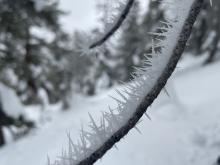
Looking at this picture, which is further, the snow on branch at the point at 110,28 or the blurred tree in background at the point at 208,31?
the blurred tree in background at the point at 208,31

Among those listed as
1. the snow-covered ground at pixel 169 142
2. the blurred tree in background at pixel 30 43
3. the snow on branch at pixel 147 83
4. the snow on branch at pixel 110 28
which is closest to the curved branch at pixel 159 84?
the snow on branch at pixel 147 83

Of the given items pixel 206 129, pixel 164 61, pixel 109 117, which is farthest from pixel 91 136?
pixel 206 129

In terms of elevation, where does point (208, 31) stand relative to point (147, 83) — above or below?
above

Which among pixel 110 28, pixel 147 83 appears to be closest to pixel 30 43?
pixel 110 28

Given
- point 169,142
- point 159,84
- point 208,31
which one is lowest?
point 159,84

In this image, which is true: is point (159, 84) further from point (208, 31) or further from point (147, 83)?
point (208, 31)

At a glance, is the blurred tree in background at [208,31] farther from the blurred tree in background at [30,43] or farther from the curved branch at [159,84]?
the curved branch at [159,84]

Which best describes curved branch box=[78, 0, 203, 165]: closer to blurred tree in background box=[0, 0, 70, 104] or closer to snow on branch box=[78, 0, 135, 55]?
snow on branch box=[78, 0, 135, 55]
